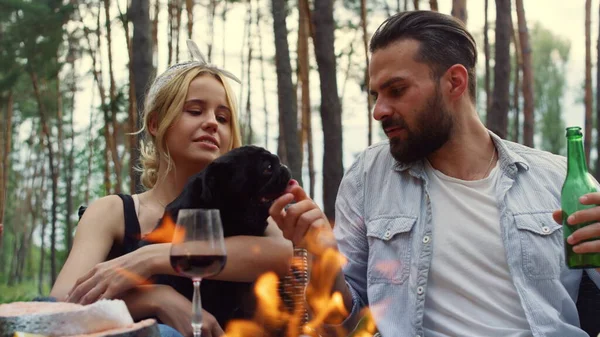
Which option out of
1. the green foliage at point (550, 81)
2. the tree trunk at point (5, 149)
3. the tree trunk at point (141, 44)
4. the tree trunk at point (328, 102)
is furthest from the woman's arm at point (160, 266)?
the green foliage at point (550, 81)

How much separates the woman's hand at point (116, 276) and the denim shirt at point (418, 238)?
684 mm

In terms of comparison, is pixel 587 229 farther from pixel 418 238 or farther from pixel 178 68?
pixel 178 68

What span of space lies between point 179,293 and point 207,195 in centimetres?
36

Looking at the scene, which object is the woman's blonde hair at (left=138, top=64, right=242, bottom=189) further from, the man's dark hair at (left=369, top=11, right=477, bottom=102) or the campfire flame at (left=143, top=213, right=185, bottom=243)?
the man's dark hair at (left=369, top=11, right=477, bottom=102)

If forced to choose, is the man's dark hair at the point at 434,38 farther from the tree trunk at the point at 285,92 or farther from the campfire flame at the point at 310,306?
the tree trunk at the point at 285,92

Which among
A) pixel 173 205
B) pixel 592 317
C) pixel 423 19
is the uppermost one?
pixel 423 19

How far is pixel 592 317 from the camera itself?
2.25 metres

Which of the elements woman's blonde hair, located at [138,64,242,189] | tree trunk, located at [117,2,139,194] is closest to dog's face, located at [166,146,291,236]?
woman's blonde hair, located at [138,64,242,189]

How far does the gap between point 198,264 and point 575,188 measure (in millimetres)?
1274

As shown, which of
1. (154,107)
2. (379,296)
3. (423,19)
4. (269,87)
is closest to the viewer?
(379,296)

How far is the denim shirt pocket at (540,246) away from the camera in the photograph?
2223 millimetres

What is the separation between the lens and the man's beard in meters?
2.39

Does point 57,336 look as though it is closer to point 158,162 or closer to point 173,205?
point 173,205

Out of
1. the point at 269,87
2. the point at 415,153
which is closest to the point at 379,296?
the point at 415,153
